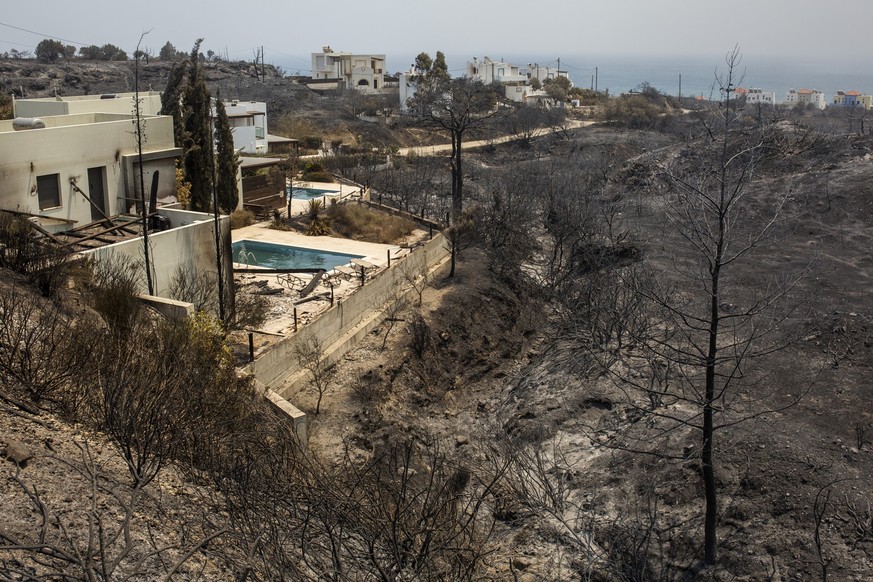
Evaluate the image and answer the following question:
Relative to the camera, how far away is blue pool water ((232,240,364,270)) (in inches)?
910

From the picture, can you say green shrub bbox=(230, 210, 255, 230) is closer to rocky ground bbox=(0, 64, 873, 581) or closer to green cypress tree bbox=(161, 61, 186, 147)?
green cypress tree bbox=(161, 61, 186, 147)

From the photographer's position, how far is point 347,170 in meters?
38.1

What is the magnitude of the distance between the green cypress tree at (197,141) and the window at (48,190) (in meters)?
A: 6.43

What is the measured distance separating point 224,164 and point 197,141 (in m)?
1.99

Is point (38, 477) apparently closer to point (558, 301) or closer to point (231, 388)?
point (231, 388)

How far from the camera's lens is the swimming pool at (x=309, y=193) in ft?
108

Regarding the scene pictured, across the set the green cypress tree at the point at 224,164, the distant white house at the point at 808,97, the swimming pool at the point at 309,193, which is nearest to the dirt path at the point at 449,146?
the swimming pool at the point at 309,193

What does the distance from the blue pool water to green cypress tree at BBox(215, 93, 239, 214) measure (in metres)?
1.90

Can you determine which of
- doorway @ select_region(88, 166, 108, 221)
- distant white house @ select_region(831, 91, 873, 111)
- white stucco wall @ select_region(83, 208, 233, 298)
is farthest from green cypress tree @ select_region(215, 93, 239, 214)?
distant white house @ select_region(831, 91, 873, 111)

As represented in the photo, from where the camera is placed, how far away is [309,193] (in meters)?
33.7

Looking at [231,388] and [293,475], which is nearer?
[293,475]

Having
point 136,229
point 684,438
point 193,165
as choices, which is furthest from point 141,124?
point 684,438

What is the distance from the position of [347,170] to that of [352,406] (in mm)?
22800

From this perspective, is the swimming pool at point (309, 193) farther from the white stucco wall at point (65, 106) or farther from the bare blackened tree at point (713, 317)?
the bare blackened tree at point (713, 317)
